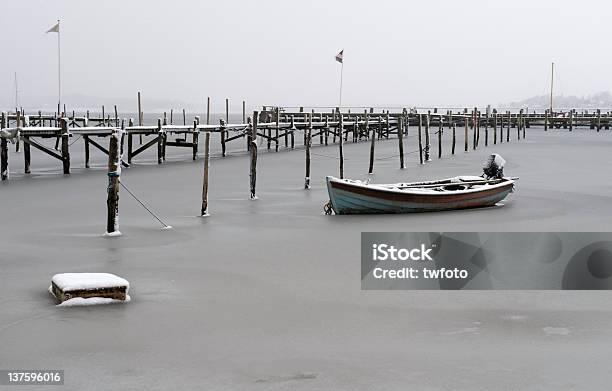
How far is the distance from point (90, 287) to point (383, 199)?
8.97 m

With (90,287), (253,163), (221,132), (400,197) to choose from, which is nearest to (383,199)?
(400,197)

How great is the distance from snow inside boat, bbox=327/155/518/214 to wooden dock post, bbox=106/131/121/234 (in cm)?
472

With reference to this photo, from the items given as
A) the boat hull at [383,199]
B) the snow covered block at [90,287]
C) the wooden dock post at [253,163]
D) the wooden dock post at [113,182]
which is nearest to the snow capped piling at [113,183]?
the wooden dock post at [113,182]

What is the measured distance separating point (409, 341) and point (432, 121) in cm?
7091

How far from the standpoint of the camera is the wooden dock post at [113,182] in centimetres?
1428

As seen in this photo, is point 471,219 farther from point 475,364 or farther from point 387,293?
point 475,364

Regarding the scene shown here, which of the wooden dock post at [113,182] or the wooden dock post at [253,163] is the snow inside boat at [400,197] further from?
the wooden dock post at [113,182]

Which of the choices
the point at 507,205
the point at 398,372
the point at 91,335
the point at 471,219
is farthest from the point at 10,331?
the point at 507,205

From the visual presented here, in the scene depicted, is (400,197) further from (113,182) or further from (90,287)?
(90,287)

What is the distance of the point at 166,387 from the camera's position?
6.95 m

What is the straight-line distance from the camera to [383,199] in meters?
17.4

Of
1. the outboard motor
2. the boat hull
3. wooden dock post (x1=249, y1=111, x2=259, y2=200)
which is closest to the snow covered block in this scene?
the boat hull

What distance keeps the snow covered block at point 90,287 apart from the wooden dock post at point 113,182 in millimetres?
4479

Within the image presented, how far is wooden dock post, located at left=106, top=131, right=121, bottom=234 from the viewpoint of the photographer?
46.9 feet
